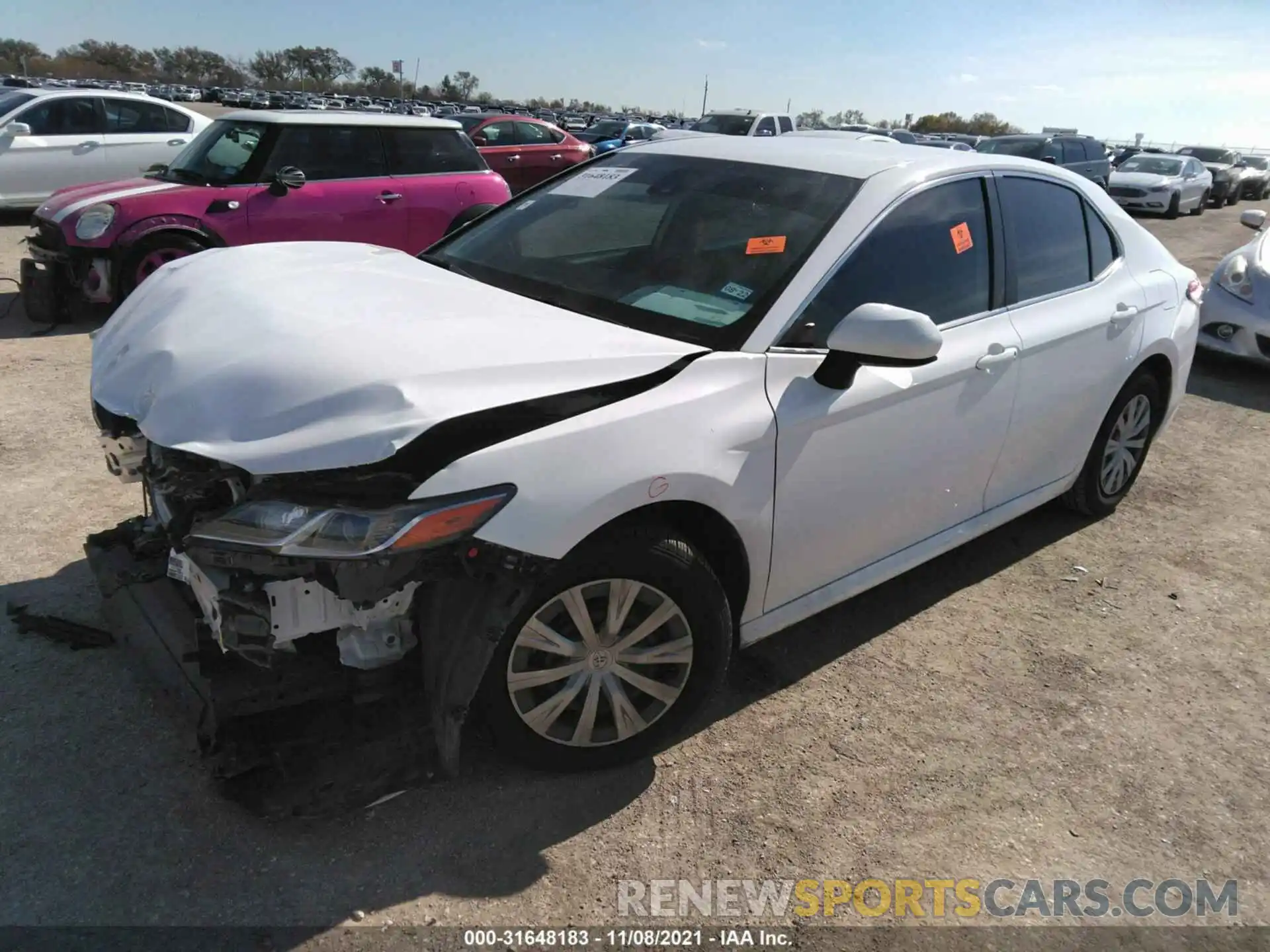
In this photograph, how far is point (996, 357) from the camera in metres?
3.37

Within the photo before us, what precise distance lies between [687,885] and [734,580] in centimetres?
86

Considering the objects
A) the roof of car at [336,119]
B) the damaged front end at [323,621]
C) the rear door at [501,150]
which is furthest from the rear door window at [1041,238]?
the rear door at [501,150]

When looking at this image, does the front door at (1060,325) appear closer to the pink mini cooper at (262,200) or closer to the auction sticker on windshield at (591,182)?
the auction sticker on windshield at (591,182)

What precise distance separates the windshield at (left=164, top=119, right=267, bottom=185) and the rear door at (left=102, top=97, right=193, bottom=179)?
4.38 m

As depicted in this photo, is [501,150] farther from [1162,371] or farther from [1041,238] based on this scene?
[1041,238]

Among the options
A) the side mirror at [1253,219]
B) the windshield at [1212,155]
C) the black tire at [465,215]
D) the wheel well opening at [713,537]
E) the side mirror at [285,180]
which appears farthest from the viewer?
the windshield at [1212,155]

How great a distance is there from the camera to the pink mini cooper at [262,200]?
6.94 m

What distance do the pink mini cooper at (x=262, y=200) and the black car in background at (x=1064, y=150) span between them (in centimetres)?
1440

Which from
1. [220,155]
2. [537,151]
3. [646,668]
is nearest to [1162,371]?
[646,668]

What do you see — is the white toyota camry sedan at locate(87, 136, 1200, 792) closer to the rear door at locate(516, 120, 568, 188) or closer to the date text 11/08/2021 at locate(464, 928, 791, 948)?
the date text 11/08/2021 at locate(464, 928, 791, 948)

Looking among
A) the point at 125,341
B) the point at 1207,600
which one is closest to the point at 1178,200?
the point at 1207,600

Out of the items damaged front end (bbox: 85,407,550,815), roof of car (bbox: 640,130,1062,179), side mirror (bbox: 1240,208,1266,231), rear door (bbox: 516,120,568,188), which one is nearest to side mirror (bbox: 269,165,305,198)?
roof of car (bbox: 640,130,1062,179)

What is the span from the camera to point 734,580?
9.22ft

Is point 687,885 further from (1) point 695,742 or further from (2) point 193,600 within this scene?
(2) point 193,600
